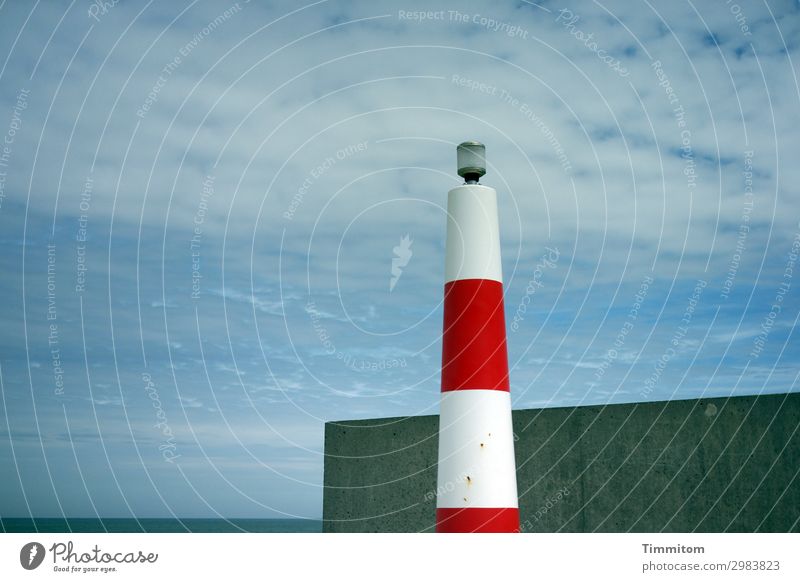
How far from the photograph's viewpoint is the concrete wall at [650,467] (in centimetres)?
898

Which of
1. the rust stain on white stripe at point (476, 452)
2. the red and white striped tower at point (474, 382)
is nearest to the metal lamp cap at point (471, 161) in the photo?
the red and white striped tower at point (474, 382)

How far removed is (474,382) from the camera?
290 inches

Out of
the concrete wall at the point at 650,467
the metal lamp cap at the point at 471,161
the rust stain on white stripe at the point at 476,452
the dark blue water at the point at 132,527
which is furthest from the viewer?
the dark blue water at the point at 132,527

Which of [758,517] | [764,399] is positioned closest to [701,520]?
[758,517]

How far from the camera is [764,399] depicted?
9.12 m

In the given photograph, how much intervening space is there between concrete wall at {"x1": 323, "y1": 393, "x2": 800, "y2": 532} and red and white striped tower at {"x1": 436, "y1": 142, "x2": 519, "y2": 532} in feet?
9.61

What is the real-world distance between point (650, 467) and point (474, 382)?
141 inches

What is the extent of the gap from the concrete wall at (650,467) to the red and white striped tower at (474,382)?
9.61 ft

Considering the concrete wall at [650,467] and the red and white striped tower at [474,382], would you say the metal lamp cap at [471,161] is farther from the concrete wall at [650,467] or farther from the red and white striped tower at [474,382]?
the concrete wall at [650,467]

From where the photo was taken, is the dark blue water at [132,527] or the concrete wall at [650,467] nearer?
the concrete wall at [650,467]

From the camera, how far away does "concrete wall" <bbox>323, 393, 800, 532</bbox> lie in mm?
8984
